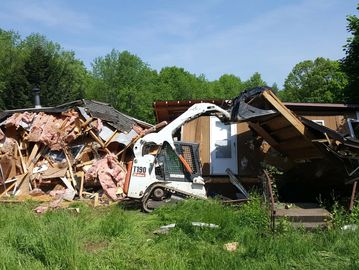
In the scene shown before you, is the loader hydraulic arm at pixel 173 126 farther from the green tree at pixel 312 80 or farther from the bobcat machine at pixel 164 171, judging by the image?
the green tree at pixel 312 80

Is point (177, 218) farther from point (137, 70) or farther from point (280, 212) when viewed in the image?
point (137, 70)

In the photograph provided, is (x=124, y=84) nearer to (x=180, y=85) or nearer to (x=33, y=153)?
(x=180, y=85)

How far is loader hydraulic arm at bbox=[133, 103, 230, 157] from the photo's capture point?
12930mm

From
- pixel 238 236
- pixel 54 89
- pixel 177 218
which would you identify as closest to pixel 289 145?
pixel 177 218

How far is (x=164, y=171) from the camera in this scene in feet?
42.0

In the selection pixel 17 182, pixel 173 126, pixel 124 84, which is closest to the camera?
pixel 173 126

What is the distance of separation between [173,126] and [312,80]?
44.2 m

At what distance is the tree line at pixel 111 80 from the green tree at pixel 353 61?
701 inches

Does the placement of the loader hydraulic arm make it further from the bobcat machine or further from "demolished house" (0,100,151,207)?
"demolished house" (0,100,151,207)

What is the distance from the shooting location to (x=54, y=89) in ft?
124

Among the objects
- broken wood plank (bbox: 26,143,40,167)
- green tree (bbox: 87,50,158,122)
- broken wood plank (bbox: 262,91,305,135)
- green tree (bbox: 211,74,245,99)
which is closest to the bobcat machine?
broken wood plank (bbox: 262,91,305,135)

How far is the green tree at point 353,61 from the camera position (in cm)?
1756

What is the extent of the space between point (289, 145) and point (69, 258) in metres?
7.67

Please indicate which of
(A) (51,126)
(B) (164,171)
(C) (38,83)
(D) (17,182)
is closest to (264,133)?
(B) (164,171)
